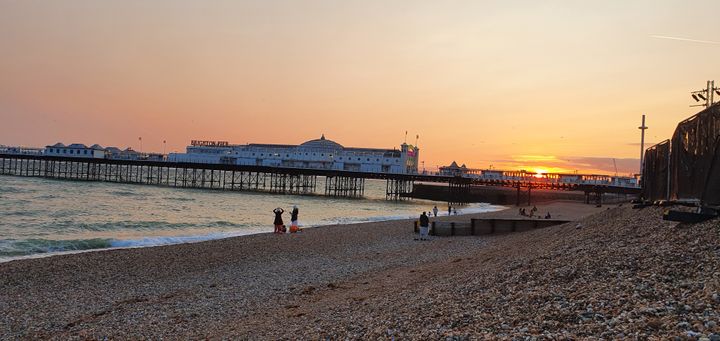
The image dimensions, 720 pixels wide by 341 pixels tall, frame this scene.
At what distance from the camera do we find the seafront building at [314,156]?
258ft

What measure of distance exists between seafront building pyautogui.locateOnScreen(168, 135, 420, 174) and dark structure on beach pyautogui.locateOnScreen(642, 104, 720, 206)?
62697 millimetres

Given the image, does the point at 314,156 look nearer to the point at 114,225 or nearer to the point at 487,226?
the point at 114,225

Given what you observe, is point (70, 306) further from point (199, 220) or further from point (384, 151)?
point (384, 151)

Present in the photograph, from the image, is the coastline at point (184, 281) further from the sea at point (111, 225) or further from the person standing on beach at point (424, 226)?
the sea at point (111, 225)

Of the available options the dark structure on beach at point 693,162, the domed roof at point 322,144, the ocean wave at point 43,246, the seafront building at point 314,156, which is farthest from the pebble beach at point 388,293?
the domed roof at point 322,144

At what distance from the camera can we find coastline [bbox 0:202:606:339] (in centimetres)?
836

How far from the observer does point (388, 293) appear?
8992mm

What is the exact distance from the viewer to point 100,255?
1538cm

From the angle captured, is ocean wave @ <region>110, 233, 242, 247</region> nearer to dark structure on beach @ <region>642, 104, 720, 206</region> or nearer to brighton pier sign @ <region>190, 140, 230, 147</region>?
dark structure on beach @ <region>642, 104, 720, 206</region>

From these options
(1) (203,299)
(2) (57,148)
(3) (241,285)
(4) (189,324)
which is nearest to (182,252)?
(3) (241,285)

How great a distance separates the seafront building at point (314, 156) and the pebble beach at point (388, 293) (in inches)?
2481

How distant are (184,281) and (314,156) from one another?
228ft

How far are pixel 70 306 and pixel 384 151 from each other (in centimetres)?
7328

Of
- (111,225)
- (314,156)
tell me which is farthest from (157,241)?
(314,156)
